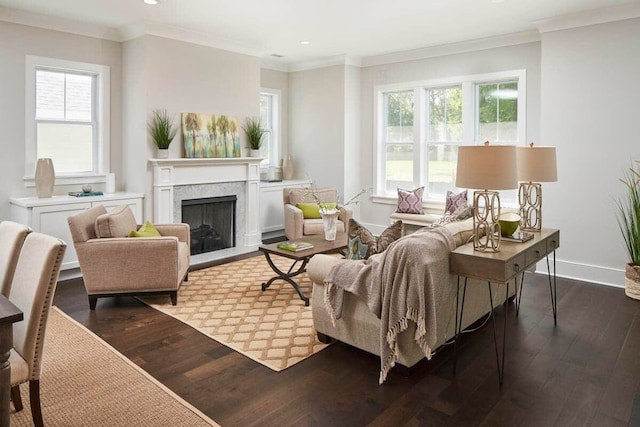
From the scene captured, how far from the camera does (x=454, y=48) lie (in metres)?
6.22

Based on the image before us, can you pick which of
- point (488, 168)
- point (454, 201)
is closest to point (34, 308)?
point (488, 168)

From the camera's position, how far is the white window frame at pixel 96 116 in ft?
16.3

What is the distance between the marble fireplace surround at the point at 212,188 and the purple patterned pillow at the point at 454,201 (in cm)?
A: 257

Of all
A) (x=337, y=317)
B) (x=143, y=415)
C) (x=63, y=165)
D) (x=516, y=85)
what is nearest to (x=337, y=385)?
(x=337, y=317)

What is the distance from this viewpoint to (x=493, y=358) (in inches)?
122

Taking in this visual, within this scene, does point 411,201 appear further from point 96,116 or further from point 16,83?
point 16,83

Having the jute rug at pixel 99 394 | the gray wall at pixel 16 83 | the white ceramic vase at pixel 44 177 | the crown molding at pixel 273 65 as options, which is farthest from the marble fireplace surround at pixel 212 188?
the jute rug at pixel 99 394

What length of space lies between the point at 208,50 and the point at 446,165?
11.5 feet

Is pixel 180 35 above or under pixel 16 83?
above

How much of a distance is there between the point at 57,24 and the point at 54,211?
2.01 m

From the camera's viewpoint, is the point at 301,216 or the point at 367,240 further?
the point at 301,216

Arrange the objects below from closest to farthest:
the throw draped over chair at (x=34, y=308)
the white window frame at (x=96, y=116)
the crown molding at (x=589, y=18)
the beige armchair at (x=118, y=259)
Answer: the throw draped over chair at (x=34, y=308) < the beige armchair at (x=118, y=259) < the crown molding at (x=589, y=18) < the white window frame at (x=96, y=116)

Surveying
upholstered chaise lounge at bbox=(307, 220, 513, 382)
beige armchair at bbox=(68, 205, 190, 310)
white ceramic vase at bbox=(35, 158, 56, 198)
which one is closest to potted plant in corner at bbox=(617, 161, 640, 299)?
upholstered chaise lounge at bbox=(307, 220, 513, 382)

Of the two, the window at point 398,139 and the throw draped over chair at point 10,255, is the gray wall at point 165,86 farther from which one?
the throw draped over chair at point 10,255
